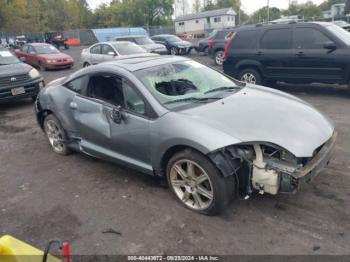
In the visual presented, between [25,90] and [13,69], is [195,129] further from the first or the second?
[13,69]

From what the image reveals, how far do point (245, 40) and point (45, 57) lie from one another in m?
12.0

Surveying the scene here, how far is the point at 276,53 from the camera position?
8.89m

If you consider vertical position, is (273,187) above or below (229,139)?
below

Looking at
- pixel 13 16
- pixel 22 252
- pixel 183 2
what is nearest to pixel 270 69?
pixel 22 252

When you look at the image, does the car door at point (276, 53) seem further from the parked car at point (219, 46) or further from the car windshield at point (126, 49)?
the parked car at point (219, 46)

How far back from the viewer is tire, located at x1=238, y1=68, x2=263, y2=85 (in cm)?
935

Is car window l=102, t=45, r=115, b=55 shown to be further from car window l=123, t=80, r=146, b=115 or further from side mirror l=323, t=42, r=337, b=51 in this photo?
car window l=123, t=80, r=146, b=115

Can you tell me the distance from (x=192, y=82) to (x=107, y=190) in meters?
1.74

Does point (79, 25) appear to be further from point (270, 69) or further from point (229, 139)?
point (229, 139)

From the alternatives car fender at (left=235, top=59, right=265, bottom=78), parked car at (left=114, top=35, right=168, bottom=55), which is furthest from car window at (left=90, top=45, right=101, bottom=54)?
car fender at (left=235, top=59, right=265, bottom=78)

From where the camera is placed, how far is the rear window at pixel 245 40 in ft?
30.7

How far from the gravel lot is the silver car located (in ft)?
0.99

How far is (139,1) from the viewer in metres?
72.2

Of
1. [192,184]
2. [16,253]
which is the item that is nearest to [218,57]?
[192,184]
